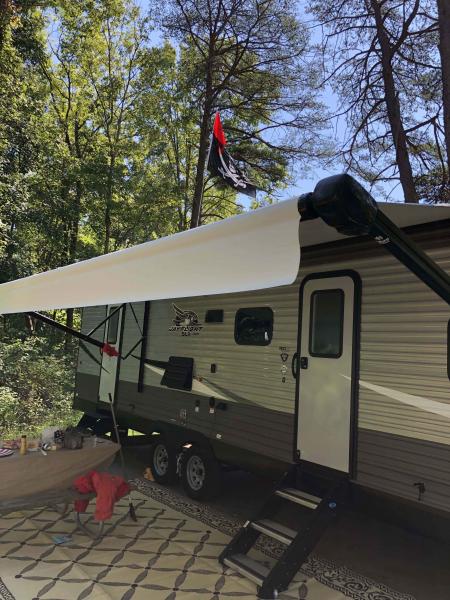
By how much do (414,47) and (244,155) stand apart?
539cm

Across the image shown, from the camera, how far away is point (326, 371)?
4.18m

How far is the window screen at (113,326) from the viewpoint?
7105 millimetres

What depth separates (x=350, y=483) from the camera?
3.86 metres

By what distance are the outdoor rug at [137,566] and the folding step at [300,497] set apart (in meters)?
0.49

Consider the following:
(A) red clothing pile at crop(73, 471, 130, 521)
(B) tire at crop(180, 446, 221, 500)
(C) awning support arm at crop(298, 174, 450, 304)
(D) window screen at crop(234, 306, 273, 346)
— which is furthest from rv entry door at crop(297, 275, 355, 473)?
(C) awning support arm at crop(298, 174, 450, 304)

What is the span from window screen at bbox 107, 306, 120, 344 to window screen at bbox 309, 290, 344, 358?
11.4ft

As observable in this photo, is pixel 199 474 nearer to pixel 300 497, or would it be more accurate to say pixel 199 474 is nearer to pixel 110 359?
pixel 300 497

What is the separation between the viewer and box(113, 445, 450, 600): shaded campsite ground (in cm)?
373

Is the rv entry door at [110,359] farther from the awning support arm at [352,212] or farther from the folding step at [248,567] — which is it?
the awning support arm at [352,212]

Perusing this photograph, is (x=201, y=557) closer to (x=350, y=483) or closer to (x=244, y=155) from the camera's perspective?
(x=350, y=483)

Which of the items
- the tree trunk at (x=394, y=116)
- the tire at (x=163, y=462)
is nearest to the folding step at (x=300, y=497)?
the tire at (x=163, y=462)

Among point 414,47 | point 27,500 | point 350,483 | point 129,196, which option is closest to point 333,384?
point 350,483

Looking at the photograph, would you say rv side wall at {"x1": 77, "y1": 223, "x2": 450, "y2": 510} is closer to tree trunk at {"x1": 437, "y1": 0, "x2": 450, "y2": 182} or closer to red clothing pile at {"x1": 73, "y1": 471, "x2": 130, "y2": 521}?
red clothing pile at {"x1": 73, "y1": 471, "x2": 130, "y2": 521}

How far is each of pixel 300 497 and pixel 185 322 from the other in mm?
2524
